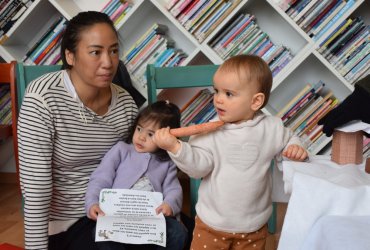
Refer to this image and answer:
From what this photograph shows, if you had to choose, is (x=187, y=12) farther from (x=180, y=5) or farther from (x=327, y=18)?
(x=327, y=18)

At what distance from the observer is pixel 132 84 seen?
242 cm

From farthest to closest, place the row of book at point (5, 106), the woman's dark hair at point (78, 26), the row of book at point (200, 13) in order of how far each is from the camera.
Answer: the row of book at point (5, 106)
the row of book at point (200, 13)
the woman's dark hair at point (78, 26)

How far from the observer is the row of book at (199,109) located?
8.25ft

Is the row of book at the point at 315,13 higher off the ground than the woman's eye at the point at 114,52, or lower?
lower

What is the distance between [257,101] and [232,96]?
0.07 meters

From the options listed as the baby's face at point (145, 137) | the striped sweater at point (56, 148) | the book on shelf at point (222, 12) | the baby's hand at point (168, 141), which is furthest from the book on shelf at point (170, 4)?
the baby's hand at point (168, 141)

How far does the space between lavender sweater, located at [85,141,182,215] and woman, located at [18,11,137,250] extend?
0.21ft

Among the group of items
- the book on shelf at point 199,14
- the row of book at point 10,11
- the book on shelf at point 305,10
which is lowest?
the book on shelf at point 305,10

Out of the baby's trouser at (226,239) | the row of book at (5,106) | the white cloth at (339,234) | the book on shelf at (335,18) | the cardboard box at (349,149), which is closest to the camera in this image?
the white cloth at (339,234)

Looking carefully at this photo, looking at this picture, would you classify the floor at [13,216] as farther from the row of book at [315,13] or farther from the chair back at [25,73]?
the row of book at [315,13]

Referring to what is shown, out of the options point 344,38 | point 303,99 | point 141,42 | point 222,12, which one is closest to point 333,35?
point 344,38

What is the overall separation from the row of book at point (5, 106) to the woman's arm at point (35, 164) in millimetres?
1330

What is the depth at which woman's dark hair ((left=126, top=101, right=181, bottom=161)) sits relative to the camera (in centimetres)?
151

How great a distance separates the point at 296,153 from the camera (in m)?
1.12
